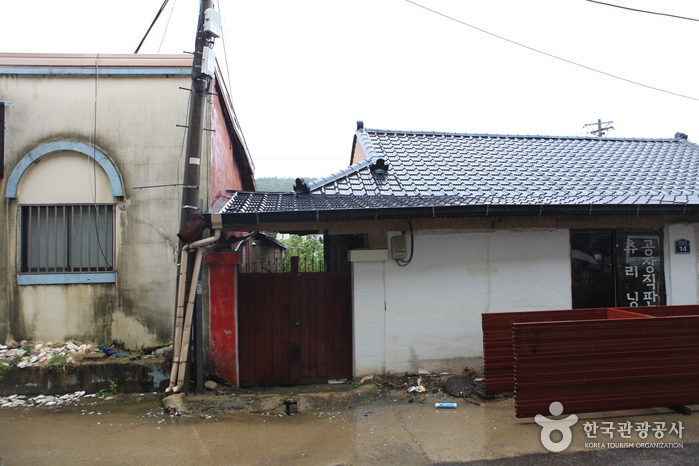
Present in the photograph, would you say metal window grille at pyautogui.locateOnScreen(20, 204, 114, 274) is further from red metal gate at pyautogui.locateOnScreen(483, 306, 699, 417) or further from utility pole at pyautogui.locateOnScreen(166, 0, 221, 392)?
red metal gate at pyautogui.locateOnScreen(483, 306, 699, 417)

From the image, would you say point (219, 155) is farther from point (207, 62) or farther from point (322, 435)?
point (322, 435)

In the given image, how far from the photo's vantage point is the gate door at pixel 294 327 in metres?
7.05

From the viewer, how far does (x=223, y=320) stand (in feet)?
22.4

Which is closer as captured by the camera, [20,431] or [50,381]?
[20,431]

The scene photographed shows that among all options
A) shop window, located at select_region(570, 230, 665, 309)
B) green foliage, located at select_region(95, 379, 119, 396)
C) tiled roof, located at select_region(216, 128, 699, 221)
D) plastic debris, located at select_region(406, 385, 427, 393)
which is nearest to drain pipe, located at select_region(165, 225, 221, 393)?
tiled roof, located at select_region(216, 128, 699, 221)

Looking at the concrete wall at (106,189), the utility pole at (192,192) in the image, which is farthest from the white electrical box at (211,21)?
the concrete wall at (106,189)

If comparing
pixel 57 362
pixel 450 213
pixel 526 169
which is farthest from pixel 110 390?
pixel 526 169

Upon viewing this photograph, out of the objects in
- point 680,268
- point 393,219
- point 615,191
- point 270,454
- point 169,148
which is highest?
point 169,148

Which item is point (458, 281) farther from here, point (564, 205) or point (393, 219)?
point (564, 205)

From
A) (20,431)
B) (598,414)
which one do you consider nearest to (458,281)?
(598,414)

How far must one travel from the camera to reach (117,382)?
21.3 ft

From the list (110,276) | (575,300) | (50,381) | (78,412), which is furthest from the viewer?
(575,300)

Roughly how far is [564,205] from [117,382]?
7.30 meters

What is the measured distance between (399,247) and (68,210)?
5.49 meters
